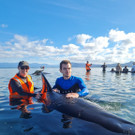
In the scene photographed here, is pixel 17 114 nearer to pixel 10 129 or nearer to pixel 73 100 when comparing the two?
pixel 10 129

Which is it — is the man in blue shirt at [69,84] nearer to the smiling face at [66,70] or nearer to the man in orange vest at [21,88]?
the smiling face at [66,70]

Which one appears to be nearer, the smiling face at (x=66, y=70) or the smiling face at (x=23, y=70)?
the smiling face at (x=66, y=70)

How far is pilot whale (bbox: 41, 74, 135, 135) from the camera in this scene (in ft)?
12.4

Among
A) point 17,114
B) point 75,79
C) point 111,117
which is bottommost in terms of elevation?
point 17,114

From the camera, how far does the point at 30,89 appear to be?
858 centimetres

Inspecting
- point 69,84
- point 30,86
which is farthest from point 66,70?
point 30,86

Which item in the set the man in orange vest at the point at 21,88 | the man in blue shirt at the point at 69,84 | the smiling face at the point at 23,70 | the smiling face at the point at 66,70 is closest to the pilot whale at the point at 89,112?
the man in blue shirt at the point at 69,84

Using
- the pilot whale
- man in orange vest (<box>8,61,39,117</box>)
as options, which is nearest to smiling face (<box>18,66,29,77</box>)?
man in orange vest (<box>8,61,39,117</box>)

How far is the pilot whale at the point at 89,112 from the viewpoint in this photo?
12.4 feet

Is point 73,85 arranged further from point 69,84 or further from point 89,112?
point 89,112

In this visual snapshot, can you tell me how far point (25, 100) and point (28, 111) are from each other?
1.81 meters

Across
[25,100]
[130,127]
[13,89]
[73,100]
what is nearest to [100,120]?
[130,127]

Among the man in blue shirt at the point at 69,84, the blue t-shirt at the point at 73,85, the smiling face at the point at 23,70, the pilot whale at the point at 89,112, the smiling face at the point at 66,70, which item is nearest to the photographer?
the pilot whale at the point at 89,112

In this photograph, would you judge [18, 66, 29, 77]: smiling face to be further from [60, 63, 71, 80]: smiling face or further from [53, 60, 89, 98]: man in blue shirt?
[60, 63, 71, 80]: smiling face
